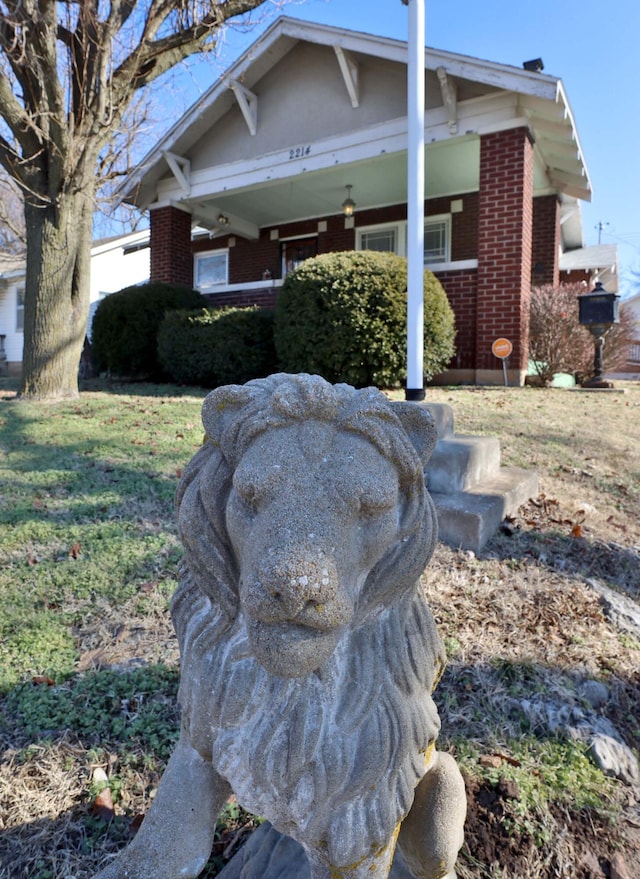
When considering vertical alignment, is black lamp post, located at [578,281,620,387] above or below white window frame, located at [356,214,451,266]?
below

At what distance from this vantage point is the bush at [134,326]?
10.0 metres

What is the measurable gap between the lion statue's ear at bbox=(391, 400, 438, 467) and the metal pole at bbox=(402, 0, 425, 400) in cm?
434

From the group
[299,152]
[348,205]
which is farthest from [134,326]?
[348,205]

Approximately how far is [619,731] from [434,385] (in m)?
7.26

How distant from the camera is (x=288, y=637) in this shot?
808 mm

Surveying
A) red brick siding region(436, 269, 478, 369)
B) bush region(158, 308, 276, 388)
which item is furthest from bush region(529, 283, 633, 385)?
bush region(158, 308, 276, 388)

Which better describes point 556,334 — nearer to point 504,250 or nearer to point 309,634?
point 504,250

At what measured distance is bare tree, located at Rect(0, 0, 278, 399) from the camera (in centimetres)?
646

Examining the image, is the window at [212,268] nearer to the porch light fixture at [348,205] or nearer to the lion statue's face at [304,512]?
the porch light fixture at [348,205]

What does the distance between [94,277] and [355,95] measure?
17453 millimetres

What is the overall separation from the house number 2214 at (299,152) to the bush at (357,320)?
3174 millimetres

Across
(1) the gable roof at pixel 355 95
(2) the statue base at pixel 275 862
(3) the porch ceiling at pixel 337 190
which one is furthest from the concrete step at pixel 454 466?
(3) the porch ceiling at pixel 337 190

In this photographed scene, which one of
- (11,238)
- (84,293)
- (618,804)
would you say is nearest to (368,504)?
(618,804)

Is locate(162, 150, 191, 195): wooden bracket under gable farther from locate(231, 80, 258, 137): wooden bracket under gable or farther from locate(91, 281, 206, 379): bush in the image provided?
locate(91, 281, 206, 379): bush
